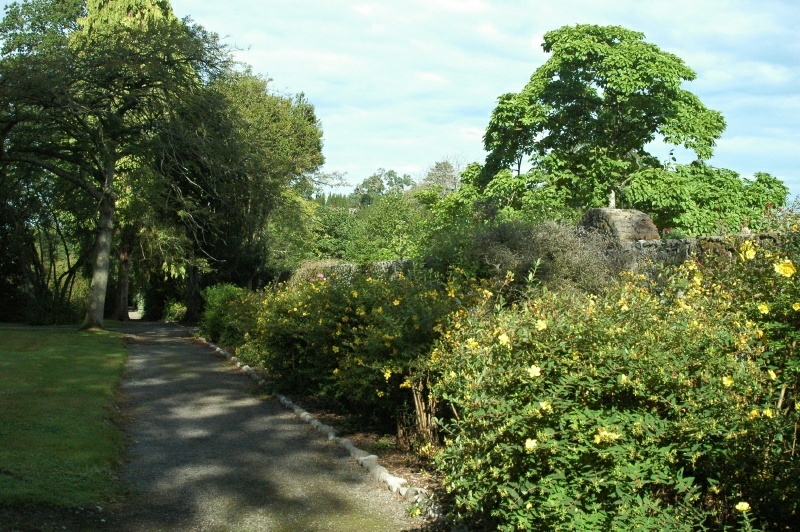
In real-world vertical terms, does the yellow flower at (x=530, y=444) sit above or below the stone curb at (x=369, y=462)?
above

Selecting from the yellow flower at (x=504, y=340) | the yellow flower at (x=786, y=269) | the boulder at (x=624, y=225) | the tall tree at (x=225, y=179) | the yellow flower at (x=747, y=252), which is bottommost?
the yellow flower at (x=504, y=340)

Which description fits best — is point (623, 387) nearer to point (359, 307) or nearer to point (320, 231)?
point (359, 307)

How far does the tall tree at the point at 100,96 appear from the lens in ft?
60.2

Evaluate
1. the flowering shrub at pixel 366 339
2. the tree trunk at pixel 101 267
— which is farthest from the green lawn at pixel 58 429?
the tree trunk at pixel 101 267

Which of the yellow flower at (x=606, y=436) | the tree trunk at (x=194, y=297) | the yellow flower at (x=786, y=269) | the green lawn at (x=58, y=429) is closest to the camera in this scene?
the yellow flower at (x=606, y=436)

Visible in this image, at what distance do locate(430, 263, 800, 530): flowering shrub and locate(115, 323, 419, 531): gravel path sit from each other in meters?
1.82

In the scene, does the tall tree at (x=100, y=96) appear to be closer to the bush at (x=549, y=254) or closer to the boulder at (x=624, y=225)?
the bush at (x=549, y=254)

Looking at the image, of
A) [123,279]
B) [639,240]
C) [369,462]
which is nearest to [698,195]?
[639,240]

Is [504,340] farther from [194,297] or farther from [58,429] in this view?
[194,297]

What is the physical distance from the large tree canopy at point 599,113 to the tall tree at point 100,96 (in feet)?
41.0

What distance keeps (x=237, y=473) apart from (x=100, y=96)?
1598cm

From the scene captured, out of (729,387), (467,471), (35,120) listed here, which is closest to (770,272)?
(729,387)

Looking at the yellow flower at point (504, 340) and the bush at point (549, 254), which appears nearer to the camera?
the yellow flower at point (504, 340)

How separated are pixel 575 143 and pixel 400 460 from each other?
23078 mm
